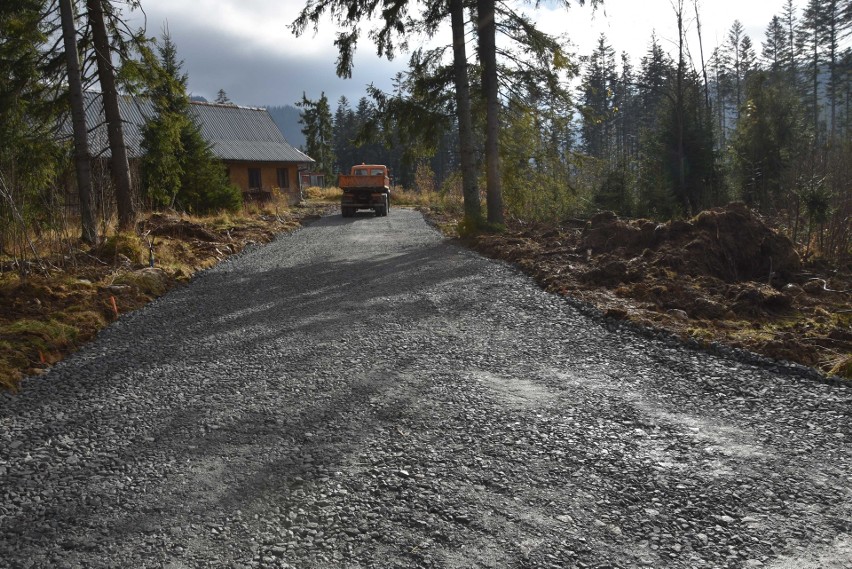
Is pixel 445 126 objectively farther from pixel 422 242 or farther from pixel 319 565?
pixel 319 565

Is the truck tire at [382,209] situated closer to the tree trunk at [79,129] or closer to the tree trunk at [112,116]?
the tree trunk at [112,116]

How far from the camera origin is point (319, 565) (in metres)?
2.56

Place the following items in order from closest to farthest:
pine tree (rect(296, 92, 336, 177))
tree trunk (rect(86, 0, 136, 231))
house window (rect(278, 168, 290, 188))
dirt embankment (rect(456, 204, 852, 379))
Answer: dirt embankment (rect(456, 204, 852, 379))
tree trunk (rect(86, 0, 136, 231))
house window (rect(278, 168, 290, 188))
pine tree (rect(296, 92, 336, 177))

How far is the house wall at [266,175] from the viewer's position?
38.4 m

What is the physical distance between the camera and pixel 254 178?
39.7m

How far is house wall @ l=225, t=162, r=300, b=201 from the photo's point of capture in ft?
126

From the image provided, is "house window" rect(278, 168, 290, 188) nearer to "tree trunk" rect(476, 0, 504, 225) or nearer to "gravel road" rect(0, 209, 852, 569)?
"tree trunk" rect(476, 0, 504, 225)

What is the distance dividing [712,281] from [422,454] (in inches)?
252

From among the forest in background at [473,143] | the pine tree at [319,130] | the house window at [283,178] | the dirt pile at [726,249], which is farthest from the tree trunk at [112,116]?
the pine tree at [319,130]

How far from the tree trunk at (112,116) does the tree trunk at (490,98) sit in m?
9.32

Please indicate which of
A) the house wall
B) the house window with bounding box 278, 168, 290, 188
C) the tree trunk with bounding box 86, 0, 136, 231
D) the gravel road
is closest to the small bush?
the house wall

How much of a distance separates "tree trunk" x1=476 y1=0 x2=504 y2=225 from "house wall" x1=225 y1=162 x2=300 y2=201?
24.6 metres

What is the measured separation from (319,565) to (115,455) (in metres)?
1.85

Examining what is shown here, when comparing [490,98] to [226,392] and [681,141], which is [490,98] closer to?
[681,141]
